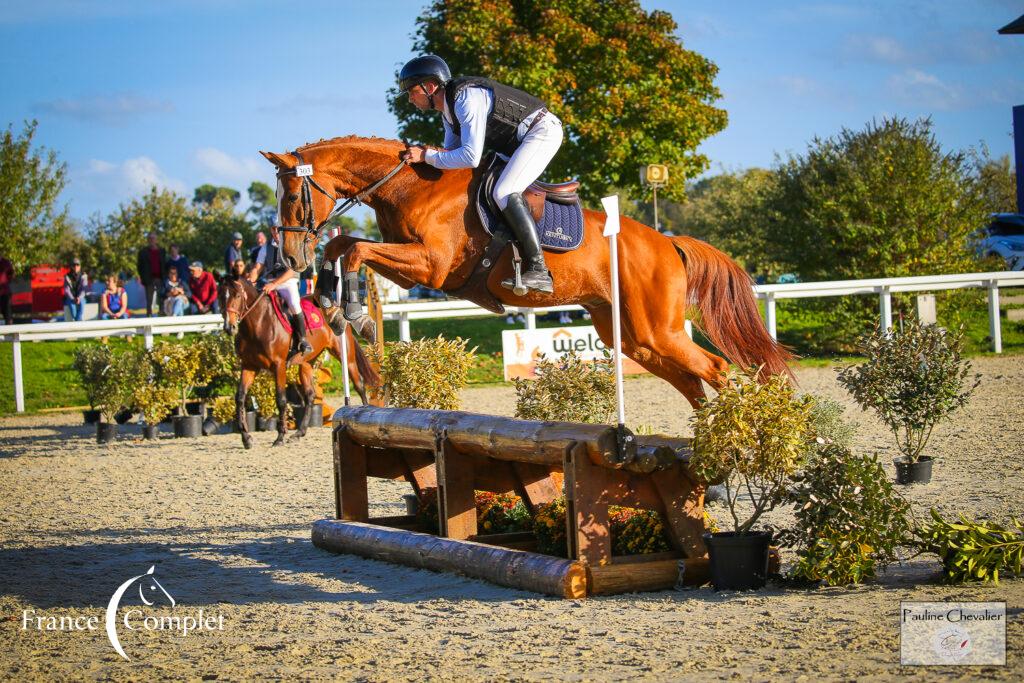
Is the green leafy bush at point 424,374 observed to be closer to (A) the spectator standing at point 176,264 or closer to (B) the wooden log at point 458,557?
(B) the wooden log at point 458,557

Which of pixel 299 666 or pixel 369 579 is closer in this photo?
pixel 299 666

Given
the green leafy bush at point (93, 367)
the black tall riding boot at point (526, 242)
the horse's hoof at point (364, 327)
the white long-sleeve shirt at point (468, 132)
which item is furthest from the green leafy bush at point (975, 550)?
the green leafy bush at point (93, 367)

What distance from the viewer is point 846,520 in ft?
16.7

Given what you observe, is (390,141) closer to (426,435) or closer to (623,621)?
(426,435)

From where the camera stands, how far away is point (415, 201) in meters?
6.13

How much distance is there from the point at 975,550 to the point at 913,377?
3.10 meters

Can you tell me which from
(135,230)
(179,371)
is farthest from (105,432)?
(135,230)

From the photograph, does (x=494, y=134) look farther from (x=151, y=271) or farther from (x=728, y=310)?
(x=151, y=271)

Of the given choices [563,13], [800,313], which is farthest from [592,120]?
[800,313]

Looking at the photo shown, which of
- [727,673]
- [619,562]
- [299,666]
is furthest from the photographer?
[619,562]

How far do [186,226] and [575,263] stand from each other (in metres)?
43.6

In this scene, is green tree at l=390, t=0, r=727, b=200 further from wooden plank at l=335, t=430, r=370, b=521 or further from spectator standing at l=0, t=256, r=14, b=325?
wooden plank at l=335, t=430, r=370, b=521

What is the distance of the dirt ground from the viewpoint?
165 inches

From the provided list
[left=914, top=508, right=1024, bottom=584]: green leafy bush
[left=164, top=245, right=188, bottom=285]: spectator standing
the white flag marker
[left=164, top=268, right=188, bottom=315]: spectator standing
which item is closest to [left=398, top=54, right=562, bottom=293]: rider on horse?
the white flag marker
